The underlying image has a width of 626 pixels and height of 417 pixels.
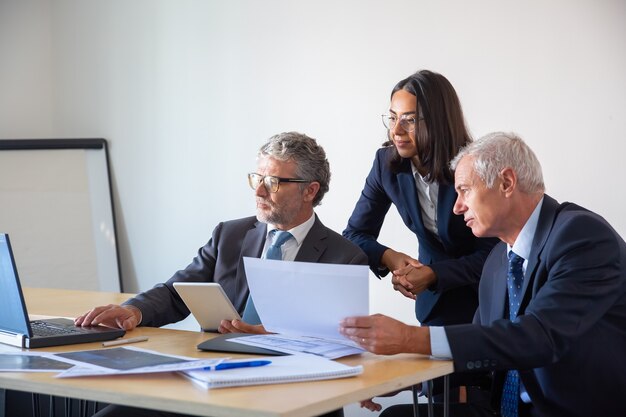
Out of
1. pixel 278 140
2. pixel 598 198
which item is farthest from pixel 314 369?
pixel 598 198

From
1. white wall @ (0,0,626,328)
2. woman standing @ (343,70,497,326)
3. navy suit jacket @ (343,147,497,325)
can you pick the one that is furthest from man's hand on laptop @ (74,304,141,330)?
white wall @ (0,0,626,328)

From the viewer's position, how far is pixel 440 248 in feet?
11.4

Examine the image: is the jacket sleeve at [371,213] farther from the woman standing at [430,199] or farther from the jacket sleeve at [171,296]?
the jacket sleeve at [171,296]

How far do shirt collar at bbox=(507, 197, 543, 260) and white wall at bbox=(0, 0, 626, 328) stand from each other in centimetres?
163

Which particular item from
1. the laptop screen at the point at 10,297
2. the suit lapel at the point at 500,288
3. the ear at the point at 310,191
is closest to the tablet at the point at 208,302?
the laptop screen at the point at 10,297

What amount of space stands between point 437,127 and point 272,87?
Answer: 204cm

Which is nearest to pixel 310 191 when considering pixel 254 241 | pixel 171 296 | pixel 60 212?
pixel 254 241

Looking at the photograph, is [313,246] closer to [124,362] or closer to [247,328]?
[247,328]

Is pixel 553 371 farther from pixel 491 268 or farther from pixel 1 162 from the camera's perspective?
pixel 1 162

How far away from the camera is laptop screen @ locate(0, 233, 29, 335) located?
2.31 metres

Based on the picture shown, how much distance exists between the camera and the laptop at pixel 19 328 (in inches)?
91.5

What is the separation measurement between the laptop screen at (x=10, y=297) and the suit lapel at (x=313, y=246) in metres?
0.99

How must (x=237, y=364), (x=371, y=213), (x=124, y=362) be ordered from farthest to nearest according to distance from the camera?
(x=371, y=213)
(x=124, y=362)
(x=237, y=364)

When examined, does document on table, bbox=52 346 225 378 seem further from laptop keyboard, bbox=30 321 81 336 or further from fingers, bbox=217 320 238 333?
fingers, bbox=217 320 238 333
